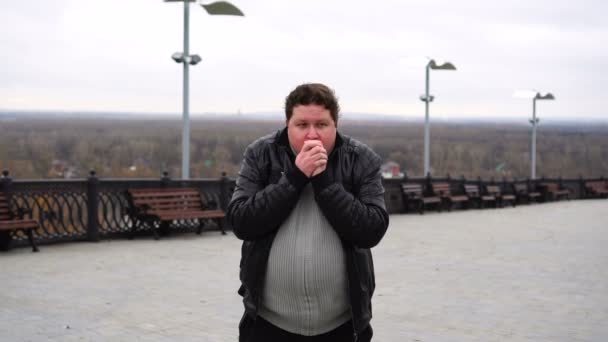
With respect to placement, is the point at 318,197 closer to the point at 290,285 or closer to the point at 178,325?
the point at 290,285

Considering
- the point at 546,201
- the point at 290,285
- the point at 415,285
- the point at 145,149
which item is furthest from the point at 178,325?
the point at 145,149

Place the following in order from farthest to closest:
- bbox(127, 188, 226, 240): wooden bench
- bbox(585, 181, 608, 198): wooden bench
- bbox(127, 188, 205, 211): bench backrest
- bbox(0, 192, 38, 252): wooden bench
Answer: bbox(585, 181, 608, 198): wooden bench
bbox(127, 188, 205, 211): bench backrest
bbox(127, 188, 226, 240): wooden bench
bbox(0, 192, 38, 252): wooden bench

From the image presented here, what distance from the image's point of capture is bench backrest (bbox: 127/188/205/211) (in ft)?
49.4

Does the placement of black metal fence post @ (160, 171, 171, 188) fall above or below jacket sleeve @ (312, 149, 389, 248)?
below

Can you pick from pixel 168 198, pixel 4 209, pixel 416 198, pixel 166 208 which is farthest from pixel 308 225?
pixel 416 198

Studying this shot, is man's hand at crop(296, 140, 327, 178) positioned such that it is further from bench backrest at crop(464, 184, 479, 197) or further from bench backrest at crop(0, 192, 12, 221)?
bench backrest at crop(464, 184, 479, 197)

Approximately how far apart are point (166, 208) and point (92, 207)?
1575 millimetres


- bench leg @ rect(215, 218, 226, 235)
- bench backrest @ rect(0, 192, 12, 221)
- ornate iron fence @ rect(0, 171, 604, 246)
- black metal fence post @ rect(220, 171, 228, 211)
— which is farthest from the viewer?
black metal fence post @ rect(220, 171, 228, 211)

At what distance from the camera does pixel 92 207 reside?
1430cm

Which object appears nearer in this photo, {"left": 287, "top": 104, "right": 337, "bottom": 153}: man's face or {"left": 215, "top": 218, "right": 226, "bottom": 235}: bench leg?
{"left": 287, "top": 104, "right": 337, "bottom": 153}: man's face

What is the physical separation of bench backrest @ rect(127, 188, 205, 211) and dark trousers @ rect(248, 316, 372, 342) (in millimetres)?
11521

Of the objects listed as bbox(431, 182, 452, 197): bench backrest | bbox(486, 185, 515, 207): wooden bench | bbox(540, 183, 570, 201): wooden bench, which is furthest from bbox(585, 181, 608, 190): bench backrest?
bbox(431, 182, 452, 197): bench backrest

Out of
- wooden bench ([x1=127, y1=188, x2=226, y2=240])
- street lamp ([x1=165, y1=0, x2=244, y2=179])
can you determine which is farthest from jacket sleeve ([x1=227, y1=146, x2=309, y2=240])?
street lamp ([x1=165, y1=0, x2=244, y2=179])

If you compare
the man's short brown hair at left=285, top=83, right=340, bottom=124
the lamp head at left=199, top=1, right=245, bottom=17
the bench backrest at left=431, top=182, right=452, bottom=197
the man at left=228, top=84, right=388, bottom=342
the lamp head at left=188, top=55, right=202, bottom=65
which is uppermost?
→ the lamp head at left=199, top=1, right=245, bottom=17
